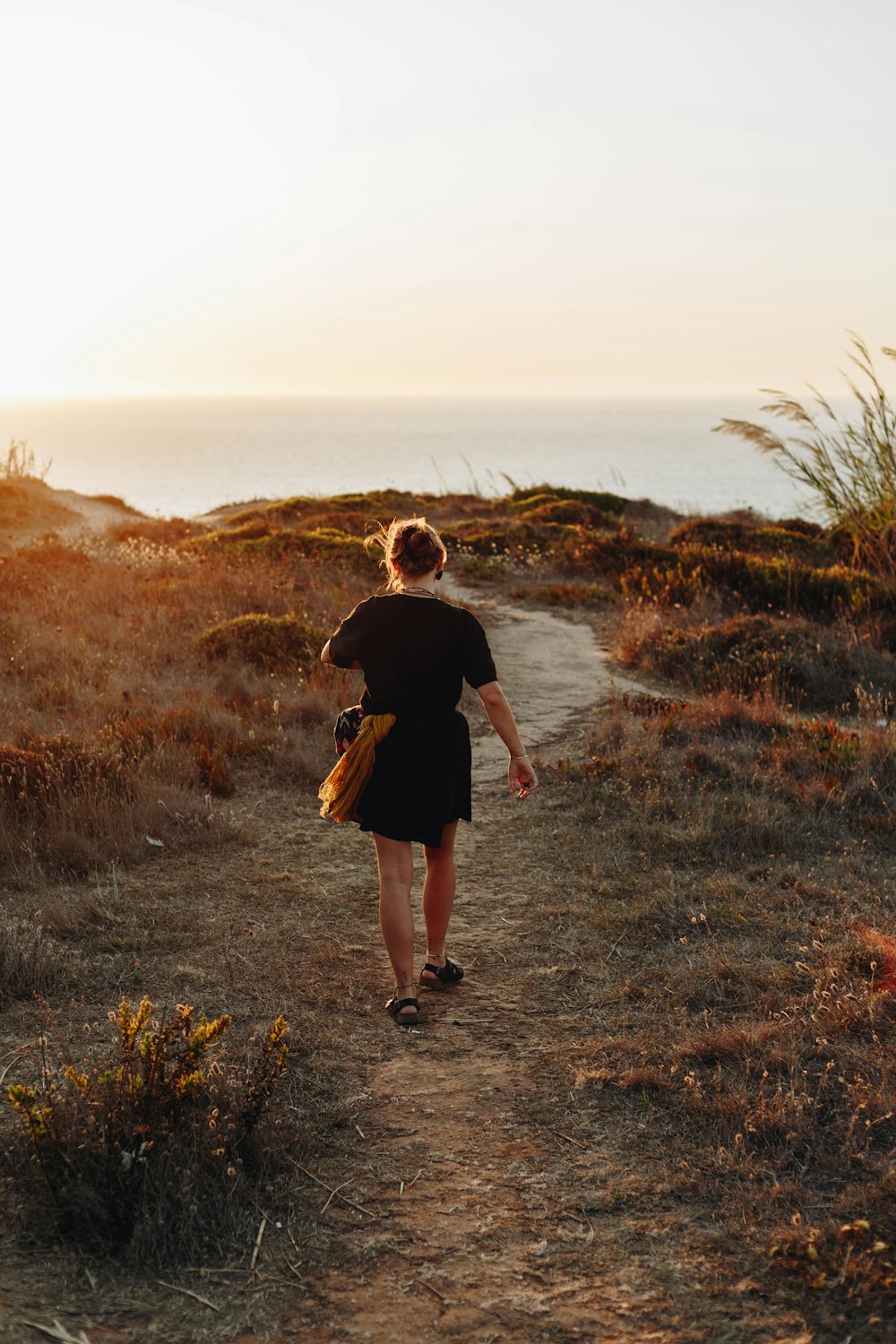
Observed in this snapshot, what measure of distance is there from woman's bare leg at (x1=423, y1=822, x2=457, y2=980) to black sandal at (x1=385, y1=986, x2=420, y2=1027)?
339mm

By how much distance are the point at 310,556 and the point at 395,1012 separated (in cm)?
1189

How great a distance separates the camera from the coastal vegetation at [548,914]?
10.9ft

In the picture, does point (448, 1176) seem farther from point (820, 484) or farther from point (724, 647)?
point (820, 484)

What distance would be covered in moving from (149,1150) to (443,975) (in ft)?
6.50

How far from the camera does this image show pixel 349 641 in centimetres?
462

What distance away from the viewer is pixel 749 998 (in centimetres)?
469

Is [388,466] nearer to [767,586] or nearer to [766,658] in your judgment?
[767,586]

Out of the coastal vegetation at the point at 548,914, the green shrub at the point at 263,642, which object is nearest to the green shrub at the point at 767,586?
the coastal vegetation at the point at 548,914

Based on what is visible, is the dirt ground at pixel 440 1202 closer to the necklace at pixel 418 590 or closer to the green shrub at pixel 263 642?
the necklace at pixel 418 590

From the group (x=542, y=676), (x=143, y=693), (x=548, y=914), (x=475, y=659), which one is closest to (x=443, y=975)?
(x=548, y=914)

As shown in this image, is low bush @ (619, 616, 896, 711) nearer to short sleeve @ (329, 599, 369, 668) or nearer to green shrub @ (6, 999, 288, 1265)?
short sleeve @ (329, 599, 369, 668)

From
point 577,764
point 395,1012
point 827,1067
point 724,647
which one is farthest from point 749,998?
point 724,647

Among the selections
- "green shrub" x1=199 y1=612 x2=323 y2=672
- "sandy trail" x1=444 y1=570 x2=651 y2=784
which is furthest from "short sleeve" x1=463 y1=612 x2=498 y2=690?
"green shrub" x1=199 y1=612 x2=323 y2=672

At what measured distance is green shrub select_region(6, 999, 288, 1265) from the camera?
3158mm
